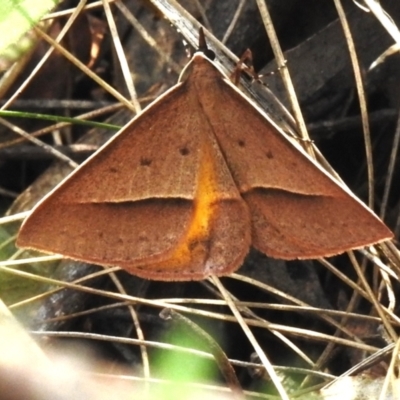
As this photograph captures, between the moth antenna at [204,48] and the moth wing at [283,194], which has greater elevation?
the moth antenna at [204,48]

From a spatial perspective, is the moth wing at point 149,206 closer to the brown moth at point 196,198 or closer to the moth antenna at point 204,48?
the brown moth at point 196,198

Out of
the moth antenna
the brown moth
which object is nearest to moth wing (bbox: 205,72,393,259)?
the brown moth

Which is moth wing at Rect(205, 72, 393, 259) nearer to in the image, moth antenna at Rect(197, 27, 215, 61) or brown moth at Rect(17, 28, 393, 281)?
brown moth at Rect(17, 28, 393, 281)

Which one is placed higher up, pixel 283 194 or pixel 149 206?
pixel 149 206

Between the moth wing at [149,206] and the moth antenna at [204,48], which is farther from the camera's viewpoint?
the moth antenna at [204,48]

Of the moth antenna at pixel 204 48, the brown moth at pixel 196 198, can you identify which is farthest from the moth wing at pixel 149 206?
the moth antenna at pixel 204 48

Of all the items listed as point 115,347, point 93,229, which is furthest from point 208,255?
point 115,347

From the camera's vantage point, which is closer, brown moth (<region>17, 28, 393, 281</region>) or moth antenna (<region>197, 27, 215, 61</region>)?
brown moth (<region>17, 28, 393, 281</region>)

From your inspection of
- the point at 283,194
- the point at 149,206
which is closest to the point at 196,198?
the point at 149,206

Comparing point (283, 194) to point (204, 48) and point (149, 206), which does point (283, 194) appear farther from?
point (204, 48)
